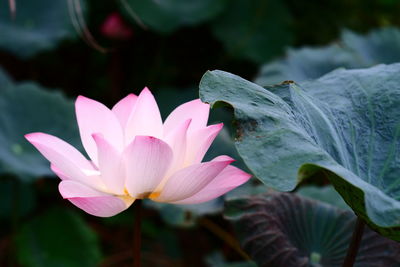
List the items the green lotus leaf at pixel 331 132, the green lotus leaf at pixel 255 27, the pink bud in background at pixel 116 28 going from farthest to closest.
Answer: the green lotus leaf at pixel 255 27 → the pink bud in background at pixel 116 28 → the green lotus leaf at pixel 331 132

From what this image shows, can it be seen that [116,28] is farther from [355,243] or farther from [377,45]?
[355,243]

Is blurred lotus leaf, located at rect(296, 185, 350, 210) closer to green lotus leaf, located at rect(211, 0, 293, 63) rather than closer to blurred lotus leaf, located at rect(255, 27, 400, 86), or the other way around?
blurred lotus leaf, located at rect(255, 27, 400, 86)

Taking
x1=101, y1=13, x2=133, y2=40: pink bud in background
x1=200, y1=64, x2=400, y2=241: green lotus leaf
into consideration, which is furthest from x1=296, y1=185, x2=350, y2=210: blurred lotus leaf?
x1=101, y1=13, x2=133, y2=40: pink bud in background

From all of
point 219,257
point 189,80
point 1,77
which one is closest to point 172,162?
point 219,257

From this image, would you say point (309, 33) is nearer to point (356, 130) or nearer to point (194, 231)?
point (194, 231)

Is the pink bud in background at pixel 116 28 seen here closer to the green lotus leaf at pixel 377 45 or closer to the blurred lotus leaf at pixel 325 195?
the green lotus leaf at pixel 377 45

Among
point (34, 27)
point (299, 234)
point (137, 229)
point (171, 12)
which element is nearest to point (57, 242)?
point (34, 27)

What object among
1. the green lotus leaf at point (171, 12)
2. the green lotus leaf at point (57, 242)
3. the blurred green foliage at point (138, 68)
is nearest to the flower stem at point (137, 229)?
the blurred green foliage at point (138, 68)
